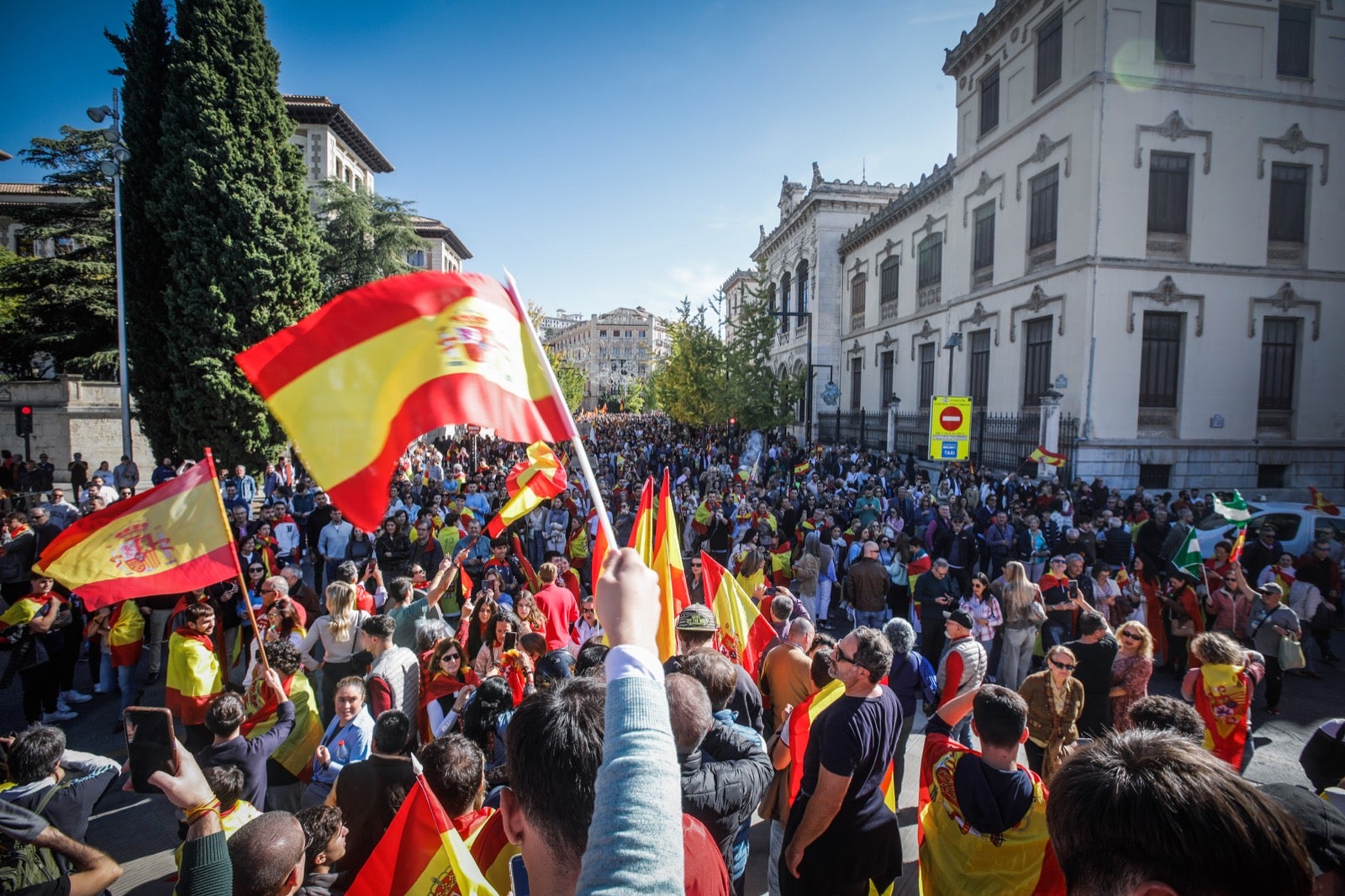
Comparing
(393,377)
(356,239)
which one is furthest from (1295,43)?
(356,239)

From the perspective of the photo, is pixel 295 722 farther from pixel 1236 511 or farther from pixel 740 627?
pixel 1236 511

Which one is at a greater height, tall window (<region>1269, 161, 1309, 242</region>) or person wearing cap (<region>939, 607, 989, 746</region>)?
tall window (<region>1269, 161, 1309, 242</region>)

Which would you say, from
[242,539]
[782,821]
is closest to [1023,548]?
[782,821]

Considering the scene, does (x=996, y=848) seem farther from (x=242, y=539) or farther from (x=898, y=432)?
(x=898, y=432)

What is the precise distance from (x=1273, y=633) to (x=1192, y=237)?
1599cm

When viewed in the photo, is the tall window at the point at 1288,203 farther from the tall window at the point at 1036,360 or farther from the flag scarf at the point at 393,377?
the flag scarf at the point at 393,377

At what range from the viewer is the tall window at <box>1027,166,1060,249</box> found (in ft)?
66.1

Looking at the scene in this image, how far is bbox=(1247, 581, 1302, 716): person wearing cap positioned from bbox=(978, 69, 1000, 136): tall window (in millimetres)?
20476

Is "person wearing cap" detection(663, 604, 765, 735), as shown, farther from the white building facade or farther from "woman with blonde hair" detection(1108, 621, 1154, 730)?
the white building facade

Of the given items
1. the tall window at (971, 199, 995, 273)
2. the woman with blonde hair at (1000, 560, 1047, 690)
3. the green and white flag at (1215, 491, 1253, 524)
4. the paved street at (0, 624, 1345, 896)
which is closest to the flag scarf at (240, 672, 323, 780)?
the paved street at (0, 624, 1345, 896)

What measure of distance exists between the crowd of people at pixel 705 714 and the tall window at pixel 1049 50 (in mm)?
15563

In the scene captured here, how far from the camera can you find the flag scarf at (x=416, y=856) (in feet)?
8.03

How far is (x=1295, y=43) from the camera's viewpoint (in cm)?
1900

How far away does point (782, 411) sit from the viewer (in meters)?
29.1
